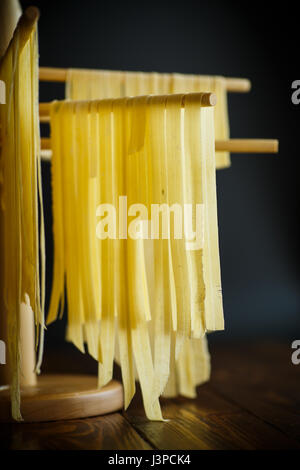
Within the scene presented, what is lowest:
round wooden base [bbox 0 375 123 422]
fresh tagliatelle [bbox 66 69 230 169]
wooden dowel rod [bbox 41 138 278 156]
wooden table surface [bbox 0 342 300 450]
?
wooden table surface [bbox 0 342 300 450]

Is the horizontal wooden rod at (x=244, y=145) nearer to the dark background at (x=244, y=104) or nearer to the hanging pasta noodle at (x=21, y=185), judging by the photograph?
the hanging pasta noodle at (x=21, y=185)

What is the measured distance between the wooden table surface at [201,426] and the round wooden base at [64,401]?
0.06 ft

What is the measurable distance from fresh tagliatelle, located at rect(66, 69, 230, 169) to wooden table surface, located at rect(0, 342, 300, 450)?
739 millimetres

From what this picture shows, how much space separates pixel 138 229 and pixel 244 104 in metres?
1.45

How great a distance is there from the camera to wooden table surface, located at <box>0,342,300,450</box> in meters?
1.04

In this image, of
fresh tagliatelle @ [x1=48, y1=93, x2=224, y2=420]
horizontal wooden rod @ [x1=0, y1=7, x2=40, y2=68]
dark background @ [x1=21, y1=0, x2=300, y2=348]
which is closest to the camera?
horizontal wooden rod @ [x1=0, y1=7, x2=40, y2=68]

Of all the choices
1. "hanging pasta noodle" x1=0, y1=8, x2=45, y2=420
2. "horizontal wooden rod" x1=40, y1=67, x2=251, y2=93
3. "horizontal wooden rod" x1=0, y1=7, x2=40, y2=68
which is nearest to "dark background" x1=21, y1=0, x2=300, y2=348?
"horizontal wooden rod" x1=40, y1=67, x2=251, y2=93

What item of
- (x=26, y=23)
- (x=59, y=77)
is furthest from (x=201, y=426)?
(x=59, y=77)

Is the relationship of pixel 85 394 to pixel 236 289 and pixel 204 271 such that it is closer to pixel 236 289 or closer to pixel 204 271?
pixel 204 271

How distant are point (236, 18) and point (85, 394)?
174 centimetres

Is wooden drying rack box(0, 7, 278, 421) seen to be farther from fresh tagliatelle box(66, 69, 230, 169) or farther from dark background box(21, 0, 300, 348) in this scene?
dark background box(21, 0, 300, 348)
